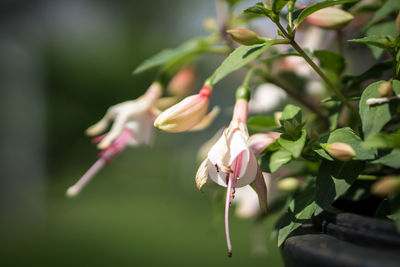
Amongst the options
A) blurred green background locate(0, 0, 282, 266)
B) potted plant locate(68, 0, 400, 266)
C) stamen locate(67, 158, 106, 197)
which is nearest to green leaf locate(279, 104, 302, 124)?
potted plant locate(68, 0, 400, 266)

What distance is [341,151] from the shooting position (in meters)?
0.24

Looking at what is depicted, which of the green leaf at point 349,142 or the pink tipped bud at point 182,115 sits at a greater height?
the pink tipped bud at point 182,115

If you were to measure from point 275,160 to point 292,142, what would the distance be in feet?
0.06

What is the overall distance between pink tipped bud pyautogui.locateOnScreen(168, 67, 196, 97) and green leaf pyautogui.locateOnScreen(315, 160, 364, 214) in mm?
333

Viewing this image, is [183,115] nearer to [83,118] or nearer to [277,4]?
[277,4]

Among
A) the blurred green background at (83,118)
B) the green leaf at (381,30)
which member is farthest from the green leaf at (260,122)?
the blurred green background at (83,118)

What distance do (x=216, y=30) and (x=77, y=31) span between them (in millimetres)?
7962

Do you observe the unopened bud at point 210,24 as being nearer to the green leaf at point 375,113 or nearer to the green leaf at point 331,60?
the green leaf at point 331,60

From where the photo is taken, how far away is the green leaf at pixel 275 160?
27 centimetres

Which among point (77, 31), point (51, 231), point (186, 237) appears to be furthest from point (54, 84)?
point (186, 237)

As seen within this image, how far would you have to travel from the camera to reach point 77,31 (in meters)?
7.87

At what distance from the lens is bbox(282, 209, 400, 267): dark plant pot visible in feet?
0.65

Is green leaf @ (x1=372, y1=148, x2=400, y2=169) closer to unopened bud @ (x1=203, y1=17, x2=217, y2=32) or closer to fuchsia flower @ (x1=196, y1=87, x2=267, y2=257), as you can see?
fuchsia flower @ (x1=196, y1=87, x2=267, y2=257)

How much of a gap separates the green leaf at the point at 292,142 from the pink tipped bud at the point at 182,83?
0.31m
